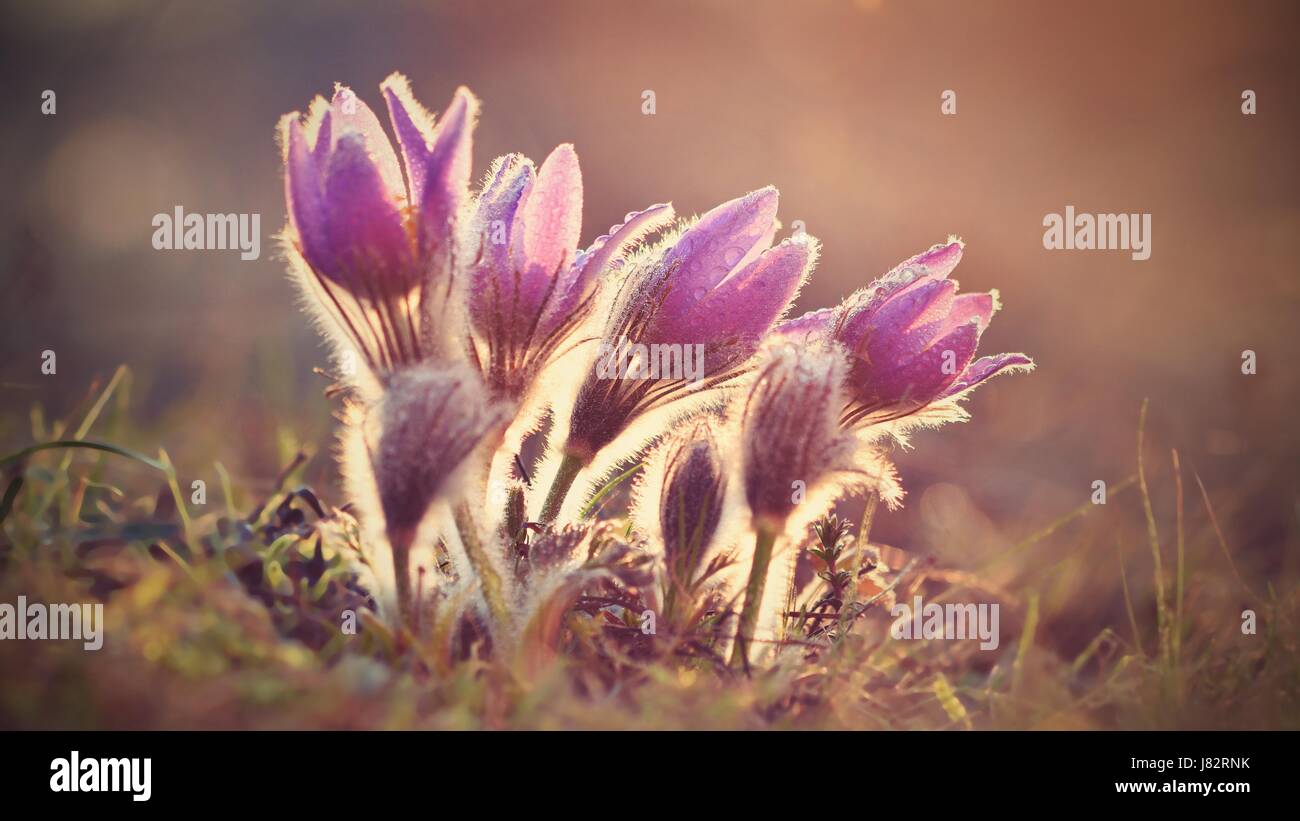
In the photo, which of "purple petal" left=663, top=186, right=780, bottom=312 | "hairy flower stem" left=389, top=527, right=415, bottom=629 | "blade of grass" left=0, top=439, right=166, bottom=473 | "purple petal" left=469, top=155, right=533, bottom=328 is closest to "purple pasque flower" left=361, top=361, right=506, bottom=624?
"hairy flower stem" left=389, top=527, right=415, bottom=629

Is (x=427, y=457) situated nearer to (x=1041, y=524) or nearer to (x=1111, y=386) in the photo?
(x=1041, y=524)

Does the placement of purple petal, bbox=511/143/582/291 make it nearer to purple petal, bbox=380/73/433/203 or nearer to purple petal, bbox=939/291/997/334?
purple petal, bbox=380/73/433/203

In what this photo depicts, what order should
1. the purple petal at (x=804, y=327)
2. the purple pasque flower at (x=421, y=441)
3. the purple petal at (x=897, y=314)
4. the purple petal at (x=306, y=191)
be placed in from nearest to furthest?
1. the purple pasque flower at (x=421, y=441)
2. the purple petal at (x=306, y=191)
3. the purple petal at (x=897, y=314)
4. the purple petal at (x=804, y=327)

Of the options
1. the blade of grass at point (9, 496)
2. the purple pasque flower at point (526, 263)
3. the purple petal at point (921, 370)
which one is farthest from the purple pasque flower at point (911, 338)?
the blade of grass at point (9, 496)

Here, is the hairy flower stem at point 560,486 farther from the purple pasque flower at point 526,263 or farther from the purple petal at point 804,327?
the purple petal at point 804,327

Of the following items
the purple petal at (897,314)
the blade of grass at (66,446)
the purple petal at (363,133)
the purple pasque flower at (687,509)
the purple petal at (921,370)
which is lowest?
the purple pasque flower at (687,509)

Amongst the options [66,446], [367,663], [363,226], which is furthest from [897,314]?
[66,446]
